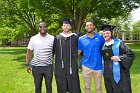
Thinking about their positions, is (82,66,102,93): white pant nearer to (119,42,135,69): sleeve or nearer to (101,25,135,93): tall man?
(101,25,135,93): tall man

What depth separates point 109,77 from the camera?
7539mm

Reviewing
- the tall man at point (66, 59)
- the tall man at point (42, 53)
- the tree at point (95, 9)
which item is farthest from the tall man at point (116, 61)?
the tree at point (95, 9)

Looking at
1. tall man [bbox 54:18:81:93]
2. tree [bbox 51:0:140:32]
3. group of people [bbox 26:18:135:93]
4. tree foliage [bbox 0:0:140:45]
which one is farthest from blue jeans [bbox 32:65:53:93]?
tree [bbox 51:0:140:32]

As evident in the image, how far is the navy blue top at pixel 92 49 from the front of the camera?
7.82 metres

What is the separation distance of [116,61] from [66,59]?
1.14 m

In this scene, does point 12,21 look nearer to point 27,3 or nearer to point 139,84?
point 27,3

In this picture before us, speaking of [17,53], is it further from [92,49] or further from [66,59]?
[92,49]

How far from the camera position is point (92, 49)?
7.82 metres

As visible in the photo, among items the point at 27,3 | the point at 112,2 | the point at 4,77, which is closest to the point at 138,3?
the point at 112,2

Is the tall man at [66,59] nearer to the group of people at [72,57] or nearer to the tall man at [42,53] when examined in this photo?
the group of people at [72,57]

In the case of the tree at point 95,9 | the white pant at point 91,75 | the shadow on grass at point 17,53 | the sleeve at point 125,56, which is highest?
the tree at point 95,9

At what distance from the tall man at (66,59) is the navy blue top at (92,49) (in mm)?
176

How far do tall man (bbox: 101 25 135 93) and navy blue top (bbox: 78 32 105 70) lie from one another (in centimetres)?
29

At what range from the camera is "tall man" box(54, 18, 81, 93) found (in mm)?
7855
